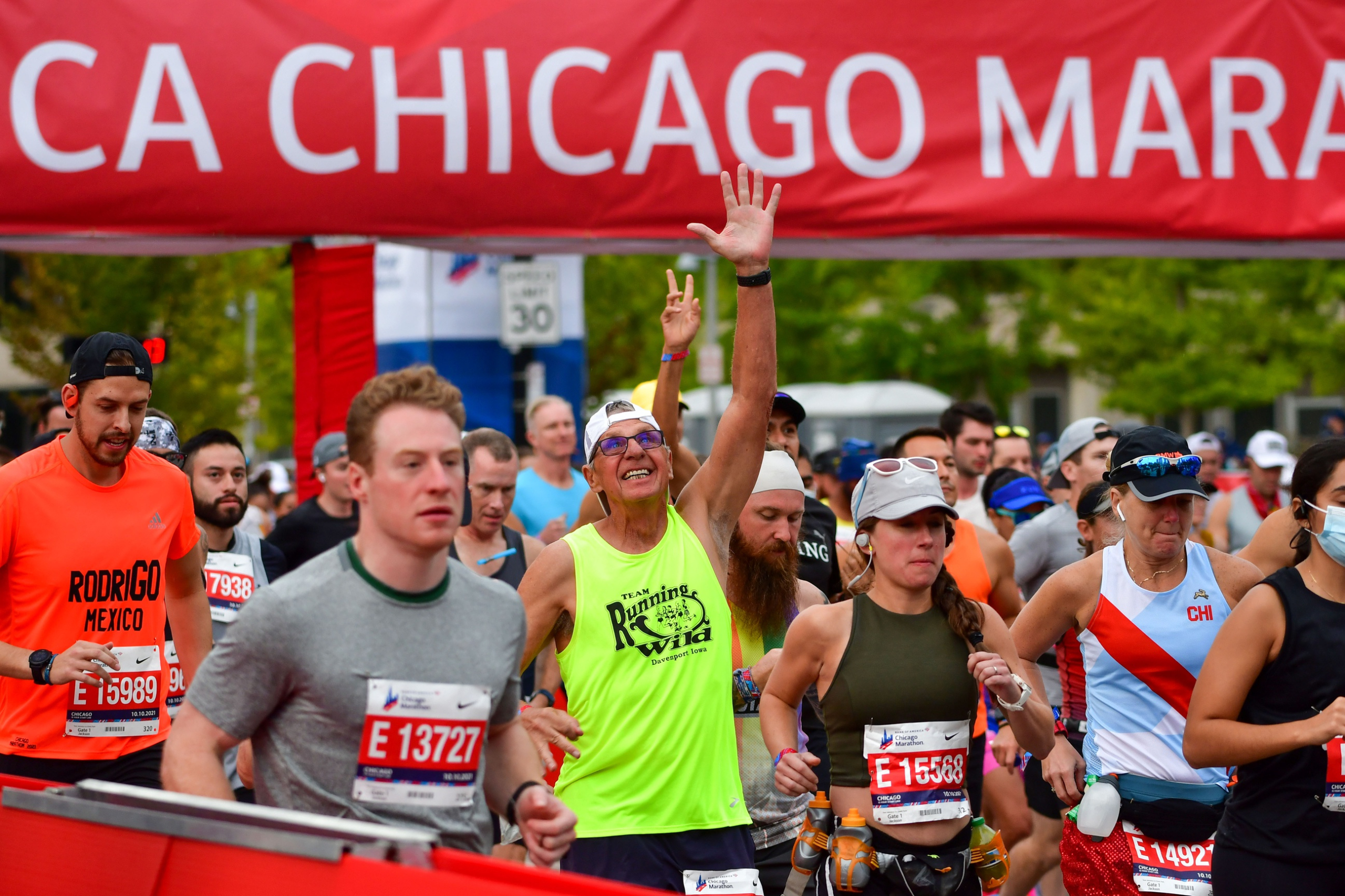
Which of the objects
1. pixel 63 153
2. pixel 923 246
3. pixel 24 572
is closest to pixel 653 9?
pixel 923 246

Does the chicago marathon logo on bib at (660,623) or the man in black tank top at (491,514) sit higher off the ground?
the man in black tank top at (491,514)

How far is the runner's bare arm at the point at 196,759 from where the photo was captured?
3.13 m

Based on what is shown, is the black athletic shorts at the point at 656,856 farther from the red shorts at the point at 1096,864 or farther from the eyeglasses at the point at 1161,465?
the eyeglasses at the point at 1161,465

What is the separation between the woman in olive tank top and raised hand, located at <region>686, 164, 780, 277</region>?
0.81 meters

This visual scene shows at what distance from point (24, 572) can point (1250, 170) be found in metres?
6.77

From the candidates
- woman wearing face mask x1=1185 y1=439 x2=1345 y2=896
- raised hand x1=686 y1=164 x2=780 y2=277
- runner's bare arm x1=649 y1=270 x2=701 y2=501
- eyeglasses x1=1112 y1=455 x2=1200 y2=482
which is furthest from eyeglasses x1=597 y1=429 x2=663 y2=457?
woman wearing face mask x1=1185 y1=439 x2=1345 y2=896

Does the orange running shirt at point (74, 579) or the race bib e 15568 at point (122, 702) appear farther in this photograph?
the race bib e 15568 at point (122, 702)

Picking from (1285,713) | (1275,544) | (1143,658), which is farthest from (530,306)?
(1285,713)

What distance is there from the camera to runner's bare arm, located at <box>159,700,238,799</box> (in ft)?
10.3

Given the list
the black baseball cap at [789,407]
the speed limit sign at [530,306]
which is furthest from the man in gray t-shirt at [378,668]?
the speed limit sign at [530,306]

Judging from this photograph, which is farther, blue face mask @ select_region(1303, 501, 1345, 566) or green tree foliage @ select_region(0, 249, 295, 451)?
green tree foliage @ select_region(0, 249, 295, 451)

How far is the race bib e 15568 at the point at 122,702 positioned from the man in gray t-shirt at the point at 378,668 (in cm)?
242

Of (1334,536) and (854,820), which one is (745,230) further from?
(1334,536)

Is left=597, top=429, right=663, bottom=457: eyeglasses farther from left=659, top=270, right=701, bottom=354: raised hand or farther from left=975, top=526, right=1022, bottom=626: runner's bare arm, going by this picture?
left=975, top=526, right=1022, bottom=626: runner's bare arm
